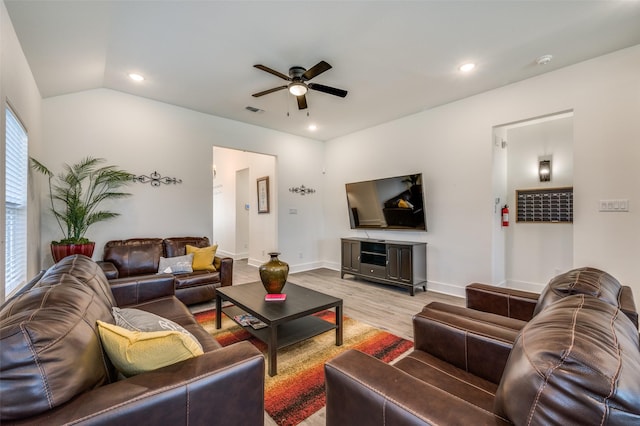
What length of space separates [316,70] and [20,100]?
2.58 m

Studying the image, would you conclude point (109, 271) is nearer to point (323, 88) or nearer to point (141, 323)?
point (141, 323)

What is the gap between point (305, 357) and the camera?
91.4 inches

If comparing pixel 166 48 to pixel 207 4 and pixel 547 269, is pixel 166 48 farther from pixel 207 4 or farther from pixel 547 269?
pixel 547 269

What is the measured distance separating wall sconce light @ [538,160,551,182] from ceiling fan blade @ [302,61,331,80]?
347 centimetres

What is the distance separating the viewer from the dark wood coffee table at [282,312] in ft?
6.79

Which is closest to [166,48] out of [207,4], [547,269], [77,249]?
[207,4]

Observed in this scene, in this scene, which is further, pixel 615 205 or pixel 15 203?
pixel 615 205

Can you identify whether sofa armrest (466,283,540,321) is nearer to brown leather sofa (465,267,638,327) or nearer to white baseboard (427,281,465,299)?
brown leather sofa (465,267,638,327)

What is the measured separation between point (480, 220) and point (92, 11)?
4.57 metres

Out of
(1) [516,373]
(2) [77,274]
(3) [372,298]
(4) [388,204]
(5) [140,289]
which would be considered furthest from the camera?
(4) [388,204]

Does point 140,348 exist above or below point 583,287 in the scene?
below

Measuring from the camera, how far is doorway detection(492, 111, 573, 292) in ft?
→ 12.7

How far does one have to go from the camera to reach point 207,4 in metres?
2.14

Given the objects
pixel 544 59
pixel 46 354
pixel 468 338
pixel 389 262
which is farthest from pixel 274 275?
pixel 544 59
